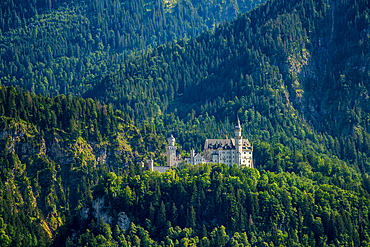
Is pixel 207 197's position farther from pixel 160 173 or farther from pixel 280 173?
pixel 280 173

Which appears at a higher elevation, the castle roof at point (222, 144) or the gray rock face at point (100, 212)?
the castle roof at point (222, 144)

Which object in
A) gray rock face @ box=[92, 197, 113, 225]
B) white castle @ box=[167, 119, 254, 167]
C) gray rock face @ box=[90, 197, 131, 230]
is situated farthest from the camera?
white castle @ box=[167, 119, 254, 167]

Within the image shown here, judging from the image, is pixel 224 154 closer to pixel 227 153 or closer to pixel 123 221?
pixel 227 153

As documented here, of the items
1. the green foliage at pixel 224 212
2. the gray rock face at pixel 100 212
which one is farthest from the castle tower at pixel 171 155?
the gray rock face at pixel 100 212

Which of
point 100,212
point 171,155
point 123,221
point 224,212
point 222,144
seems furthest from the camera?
point 171,155

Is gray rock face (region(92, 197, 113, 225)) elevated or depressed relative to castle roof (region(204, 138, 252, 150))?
depressed

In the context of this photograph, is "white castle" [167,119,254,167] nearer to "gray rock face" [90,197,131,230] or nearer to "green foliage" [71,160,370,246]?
"green foliage" [71,160,370,246]

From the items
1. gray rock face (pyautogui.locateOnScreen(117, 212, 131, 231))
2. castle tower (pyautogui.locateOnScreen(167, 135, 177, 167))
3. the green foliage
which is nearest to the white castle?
castle tower (pyautogui.locateOnScreen(167, 135, 177, 167))

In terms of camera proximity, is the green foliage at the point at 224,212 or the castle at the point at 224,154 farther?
the castle at the point at 224,154

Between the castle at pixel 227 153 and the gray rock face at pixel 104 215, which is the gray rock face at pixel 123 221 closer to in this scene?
the gray rock face at pixel 104 215

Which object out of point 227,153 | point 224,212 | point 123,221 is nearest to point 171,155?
point 227,153

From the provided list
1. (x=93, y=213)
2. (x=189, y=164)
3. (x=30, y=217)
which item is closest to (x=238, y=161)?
(x=189, y=164)
